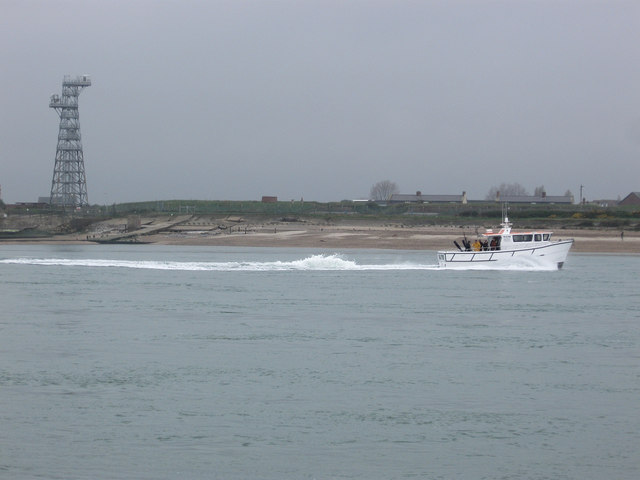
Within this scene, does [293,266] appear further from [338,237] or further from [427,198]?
[427,198]

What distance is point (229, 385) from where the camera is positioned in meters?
19.1

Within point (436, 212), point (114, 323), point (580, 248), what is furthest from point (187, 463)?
point (436, 212)

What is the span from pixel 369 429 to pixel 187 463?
3.50 meters

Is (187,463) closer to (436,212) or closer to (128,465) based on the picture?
(128,465)

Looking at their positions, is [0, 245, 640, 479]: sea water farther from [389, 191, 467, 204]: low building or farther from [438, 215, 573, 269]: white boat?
[389, 191, 467, 204]: low building

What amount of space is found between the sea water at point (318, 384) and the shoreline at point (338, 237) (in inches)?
1321

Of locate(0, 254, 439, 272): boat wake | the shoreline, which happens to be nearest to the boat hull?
locate(0, 254, 439, 272): boat wake

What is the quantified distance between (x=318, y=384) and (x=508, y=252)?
97.7 feet

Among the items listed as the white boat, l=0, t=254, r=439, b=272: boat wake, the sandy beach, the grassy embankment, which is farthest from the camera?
the grassy embankment

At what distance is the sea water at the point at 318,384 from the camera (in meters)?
14.2

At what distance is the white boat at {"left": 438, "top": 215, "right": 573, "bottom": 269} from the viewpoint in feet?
155

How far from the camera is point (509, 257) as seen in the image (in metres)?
47.5

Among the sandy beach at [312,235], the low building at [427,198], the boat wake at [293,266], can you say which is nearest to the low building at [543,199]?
the low building at [427,198]

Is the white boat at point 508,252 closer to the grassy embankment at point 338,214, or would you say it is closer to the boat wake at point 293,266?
the boat wake at point 293,266
